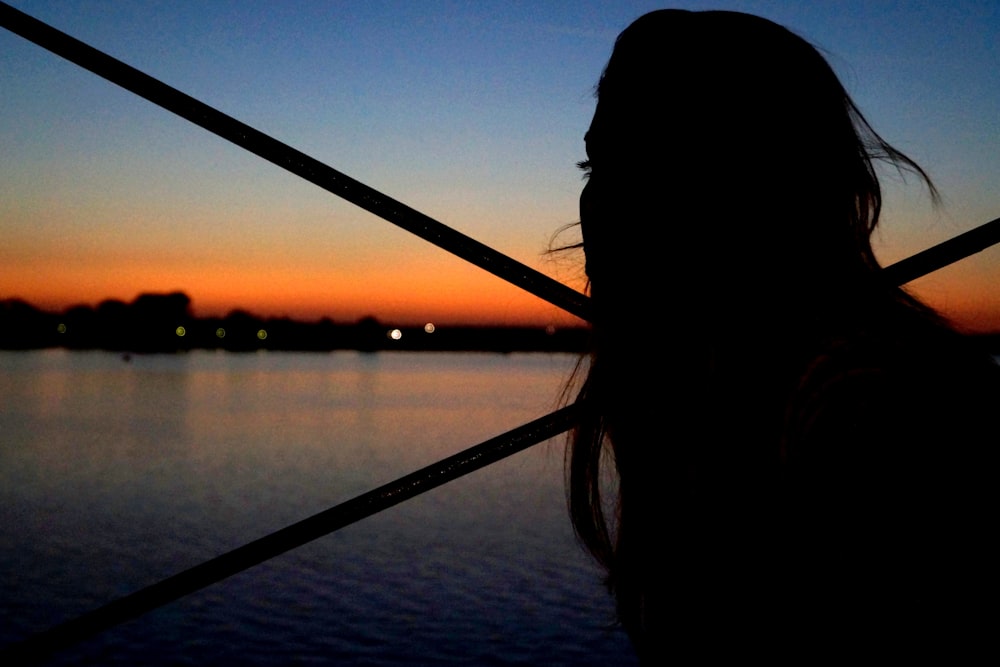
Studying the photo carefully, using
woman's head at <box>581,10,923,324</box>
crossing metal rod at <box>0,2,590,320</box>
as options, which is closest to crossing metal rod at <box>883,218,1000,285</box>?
woman's head at <box>581,10,923,324</box>

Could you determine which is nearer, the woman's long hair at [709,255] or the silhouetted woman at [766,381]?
the silhouetted woman at [766,381]

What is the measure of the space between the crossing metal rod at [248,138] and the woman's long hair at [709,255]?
25 centimetres

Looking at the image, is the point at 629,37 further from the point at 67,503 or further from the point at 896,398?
the point at 67,503

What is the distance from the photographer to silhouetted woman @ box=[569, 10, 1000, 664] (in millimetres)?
964

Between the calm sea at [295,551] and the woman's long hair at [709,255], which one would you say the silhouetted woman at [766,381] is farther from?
the calm sea at [295,551]

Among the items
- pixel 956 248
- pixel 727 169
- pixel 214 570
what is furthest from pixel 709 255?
pixel 214 570

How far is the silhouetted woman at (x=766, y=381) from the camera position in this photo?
964mm

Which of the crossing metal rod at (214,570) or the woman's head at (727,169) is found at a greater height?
the woman's head at (727,169)

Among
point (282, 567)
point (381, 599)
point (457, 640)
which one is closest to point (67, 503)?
point (282, 567)

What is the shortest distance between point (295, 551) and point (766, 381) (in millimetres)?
21035

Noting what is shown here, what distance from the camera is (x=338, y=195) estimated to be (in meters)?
1.35

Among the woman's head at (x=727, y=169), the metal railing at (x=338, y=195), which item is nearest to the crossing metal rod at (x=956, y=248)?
the metal railing at (x=338, y=195)

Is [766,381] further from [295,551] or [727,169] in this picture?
[295,551]

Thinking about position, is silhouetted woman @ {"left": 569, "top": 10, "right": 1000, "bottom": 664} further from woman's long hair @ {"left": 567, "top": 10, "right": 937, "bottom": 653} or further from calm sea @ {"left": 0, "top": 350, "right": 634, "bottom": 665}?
calm sea @ {"left": 0, "top": 350, "right": 634, "bottom": 665}
